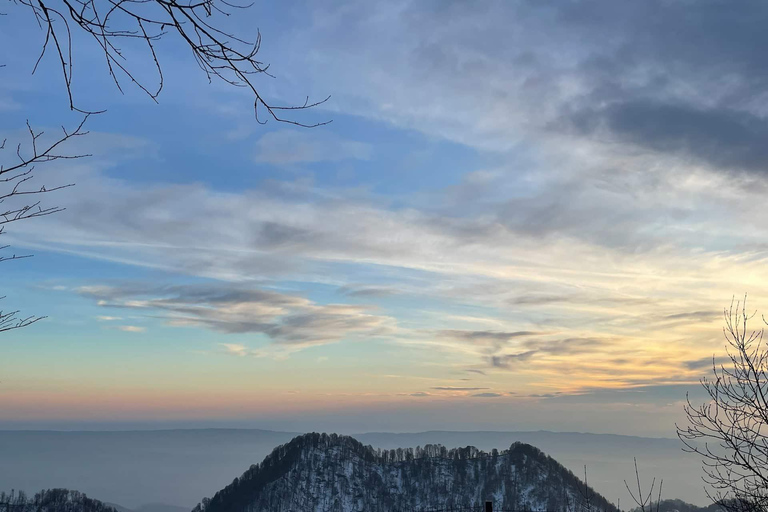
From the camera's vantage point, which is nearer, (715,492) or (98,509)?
(715,492)

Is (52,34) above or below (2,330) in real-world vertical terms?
above

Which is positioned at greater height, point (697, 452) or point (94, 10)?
point (94, 10)

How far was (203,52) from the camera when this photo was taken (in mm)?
4840

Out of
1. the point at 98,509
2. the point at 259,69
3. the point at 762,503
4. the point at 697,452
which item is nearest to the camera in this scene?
the point at 259,69

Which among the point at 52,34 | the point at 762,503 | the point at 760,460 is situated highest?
the point at 52,34

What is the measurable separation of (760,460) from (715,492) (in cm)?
126

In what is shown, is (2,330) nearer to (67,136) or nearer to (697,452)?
(67,136)

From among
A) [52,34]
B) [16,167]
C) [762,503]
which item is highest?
[52,34]

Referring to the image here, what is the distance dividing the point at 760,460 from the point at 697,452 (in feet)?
3.23

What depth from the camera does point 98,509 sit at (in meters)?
195

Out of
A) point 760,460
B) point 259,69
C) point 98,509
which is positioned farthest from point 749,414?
point 98,509

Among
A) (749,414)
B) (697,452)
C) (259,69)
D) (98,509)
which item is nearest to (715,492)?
(697,452)

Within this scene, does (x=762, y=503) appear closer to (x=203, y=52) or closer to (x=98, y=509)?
(x=203, y=52)

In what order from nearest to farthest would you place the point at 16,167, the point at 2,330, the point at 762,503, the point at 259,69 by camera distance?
the point at 259,69 → the point at 16,167 → the point at 2,330 → the point at 762,503
